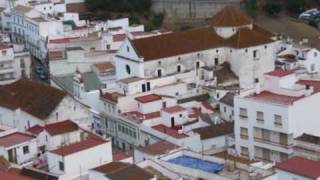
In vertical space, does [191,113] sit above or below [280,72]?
below

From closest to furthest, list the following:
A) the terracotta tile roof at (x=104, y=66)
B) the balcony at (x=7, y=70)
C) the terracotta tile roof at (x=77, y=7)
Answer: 1. the terracotta tile roof at (x=104, y=66)
2. the balcony at (x=7, y=70)
3. the terracotta tile roof at (x=77, y=7)

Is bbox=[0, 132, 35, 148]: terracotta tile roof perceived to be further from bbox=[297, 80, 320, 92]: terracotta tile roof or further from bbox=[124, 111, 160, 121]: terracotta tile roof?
bbox=[297, 80, 320, 92]: terracotta tile roof

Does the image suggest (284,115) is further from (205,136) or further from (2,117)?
(2,117)

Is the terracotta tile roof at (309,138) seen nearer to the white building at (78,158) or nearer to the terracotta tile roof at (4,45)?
the white building at (78,158)

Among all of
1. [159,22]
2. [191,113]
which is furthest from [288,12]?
[191,113]

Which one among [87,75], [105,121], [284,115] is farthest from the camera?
[87,75]

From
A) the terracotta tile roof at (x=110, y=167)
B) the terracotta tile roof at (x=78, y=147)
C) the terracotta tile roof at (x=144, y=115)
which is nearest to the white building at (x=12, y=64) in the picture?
the terracotta tile roof at (x=144, y=115)

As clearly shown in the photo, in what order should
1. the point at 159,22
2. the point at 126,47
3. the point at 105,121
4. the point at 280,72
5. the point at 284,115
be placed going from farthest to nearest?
the point at 159,22 → the point at 126,47 → the point at 105,121 → the point at 280,72 → the point at 284,115
